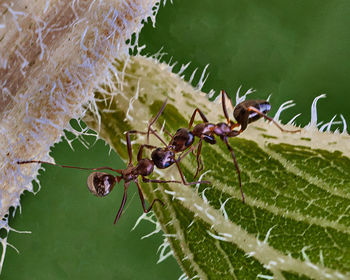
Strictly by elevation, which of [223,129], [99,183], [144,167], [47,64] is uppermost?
[47,64]

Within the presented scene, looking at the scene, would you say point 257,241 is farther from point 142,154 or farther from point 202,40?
point 202,40

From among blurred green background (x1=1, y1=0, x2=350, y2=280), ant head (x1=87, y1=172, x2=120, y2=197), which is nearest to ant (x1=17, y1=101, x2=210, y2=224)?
ant head (x1=87, y1=172, x2=120, y2=197)

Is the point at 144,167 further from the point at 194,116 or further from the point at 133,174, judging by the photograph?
the point at 194,116

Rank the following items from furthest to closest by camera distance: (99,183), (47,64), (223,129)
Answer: (99,183)
(223,129)
(47,64)

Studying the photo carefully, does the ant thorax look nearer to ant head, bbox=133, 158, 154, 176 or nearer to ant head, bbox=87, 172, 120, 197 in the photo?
ant head, bbox=133, 158, 154, 176

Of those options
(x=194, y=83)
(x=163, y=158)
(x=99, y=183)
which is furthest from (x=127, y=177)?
(x=194, y=83)
